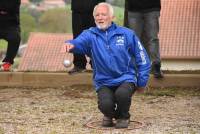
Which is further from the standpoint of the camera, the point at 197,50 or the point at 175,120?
the point at 197,50

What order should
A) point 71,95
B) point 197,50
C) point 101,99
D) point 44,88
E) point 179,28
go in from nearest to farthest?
point 101,99, point 71,95, point 44,88, point 197,50, point 179,28

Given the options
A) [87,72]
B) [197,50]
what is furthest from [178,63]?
[87,72]

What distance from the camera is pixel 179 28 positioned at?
125 feet

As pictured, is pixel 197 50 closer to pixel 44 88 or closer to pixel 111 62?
pixel 44 88

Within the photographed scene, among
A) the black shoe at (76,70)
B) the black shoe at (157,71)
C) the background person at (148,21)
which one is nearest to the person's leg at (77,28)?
the black shoe at (76,70)

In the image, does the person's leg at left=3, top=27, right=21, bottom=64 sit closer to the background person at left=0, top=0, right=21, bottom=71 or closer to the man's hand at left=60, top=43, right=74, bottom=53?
the background person at left=0, top=0, right=21, bottom=71

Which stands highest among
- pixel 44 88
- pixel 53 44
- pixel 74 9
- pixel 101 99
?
pixel 74 9

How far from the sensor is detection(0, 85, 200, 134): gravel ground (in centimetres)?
618

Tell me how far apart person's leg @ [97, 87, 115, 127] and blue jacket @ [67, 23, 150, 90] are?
0.09 metres

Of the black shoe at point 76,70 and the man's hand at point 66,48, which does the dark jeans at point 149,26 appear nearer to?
the black shoe at point 76,70

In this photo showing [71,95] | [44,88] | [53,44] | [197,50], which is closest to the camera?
[71,95]

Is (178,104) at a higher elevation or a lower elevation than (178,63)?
higher

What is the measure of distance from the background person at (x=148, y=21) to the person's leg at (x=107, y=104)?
7.25 feet

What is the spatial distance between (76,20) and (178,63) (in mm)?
21754
